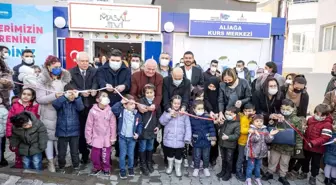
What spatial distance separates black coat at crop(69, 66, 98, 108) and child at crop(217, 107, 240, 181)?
7.09ft

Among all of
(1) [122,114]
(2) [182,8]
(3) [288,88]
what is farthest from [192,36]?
(1) [122,114]

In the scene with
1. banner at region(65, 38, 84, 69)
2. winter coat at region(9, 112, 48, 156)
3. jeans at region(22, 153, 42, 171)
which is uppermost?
banner at region(65, 38, 84, 69)

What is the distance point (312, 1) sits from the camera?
20516mm

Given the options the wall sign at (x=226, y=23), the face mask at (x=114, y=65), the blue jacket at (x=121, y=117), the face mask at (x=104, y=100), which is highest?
the wall sign at (x=226, y=23)

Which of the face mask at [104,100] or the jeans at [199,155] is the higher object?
the face mask at [104,100]

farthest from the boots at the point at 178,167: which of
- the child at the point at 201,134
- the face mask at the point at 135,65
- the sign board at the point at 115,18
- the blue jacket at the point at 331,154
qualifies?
the sign board at the point at 115,18

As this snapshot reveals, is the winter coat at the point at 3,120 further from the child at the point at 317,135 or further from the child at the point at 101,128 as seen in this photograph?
the child at the point at 317,135

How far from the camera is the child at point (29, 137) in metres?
3.80

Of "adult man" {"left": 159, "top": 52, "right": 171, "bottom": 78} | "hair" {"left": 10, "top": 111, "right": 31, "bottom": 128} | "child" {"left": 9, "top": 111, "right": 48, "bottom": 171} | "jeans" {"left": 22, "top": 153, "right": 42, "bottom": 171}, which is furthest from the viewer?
"adult man" {"left": 159, "top": 52, "right": 171, "bottom": 78}

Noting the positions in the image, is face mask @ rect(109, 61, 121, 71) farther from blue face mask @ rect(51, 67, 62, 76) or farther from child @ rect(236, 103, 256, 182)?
child @ rect(236, 103, 256, 182)

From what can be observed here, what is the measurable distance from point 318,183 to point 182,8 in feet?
29.3

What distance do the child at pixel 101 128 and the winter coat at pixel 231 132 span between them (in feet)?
5.69

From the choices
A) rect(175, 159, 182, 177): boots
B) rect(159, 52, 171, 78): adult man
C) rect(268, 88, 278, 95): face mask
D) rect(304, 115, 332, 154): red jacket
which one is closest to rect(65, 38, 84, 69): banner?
rect(159, 52, 171, 78): adult man

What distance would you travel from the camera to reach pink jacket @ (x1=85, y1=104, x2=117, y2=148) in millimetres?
4113
